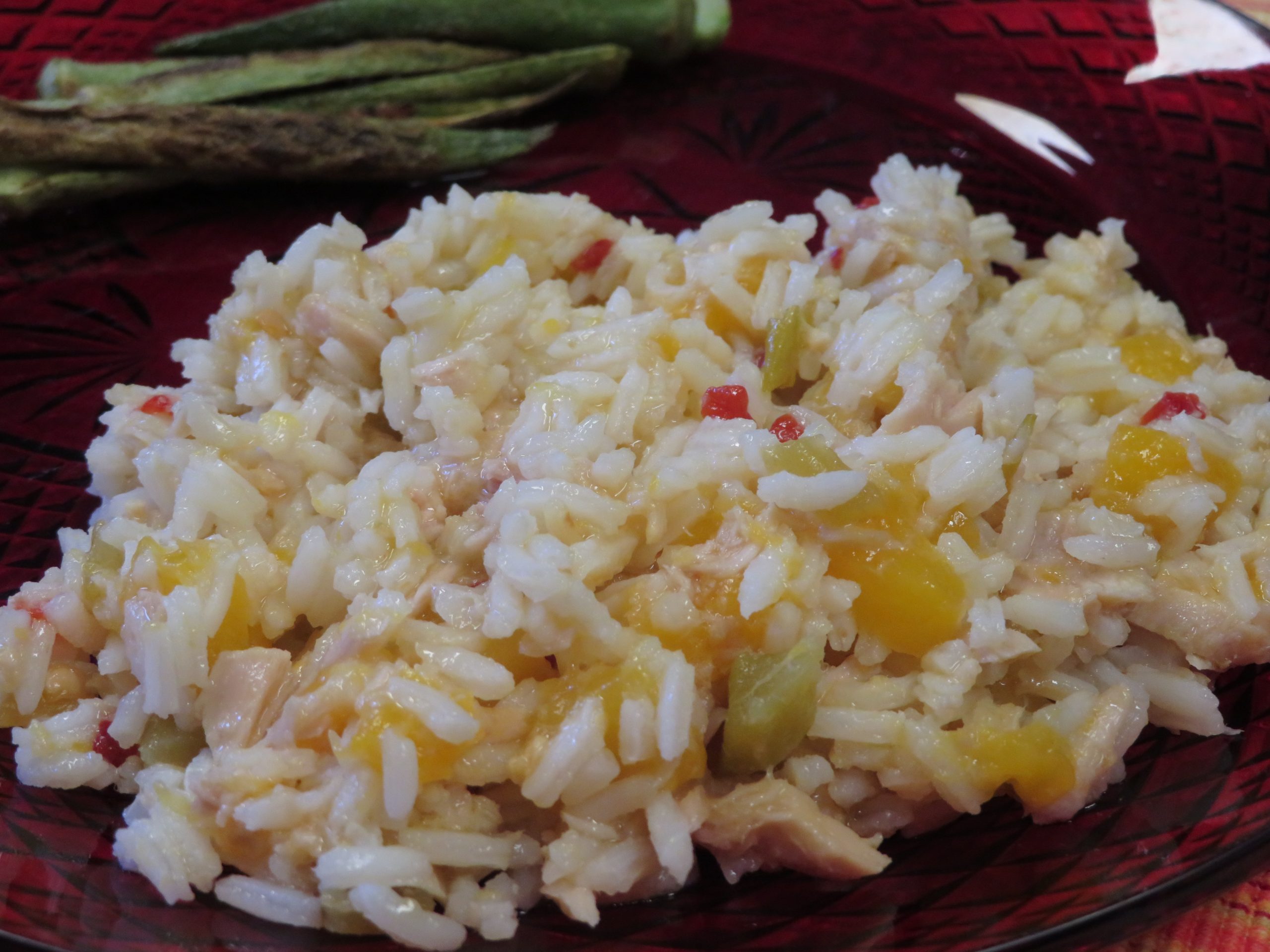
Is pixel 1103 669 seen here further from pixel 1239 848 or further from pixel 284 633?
pixel 284 633

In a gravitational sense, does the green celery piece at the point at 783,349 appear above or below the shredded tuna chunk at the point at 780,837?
above

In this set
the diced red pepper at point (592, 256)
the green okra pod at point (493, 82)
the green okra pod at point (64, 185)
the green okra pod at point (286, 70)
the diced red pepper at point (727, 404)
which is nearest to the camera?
the diced red pepper at point (727, 404)

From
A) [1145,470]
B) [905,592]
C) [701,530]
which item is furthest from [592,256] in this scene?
[1145,470]

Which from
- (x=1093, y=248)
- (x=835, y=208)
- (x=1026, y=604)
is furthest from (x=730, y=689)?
(x=1093, y=248)

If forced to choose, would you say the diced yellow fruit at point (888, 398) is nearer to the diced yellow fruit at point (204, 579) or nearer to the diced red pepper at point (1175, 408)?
the diced red pepper at point (1175, 408)

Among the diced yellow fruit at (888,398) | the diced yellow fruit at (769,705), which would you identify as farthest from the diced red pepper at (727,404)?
the diced yellow fruit at (769,705)

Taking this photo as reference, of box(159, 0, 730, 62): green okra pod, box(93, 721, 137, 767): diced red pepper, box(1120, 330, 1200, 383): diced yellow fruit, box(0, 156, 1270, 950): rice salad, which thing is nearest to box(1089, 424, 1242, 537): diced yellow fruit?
box(0, 156, 1270, 950): rice salad

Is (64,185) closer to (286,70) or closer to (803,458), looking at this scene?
(286,70)
